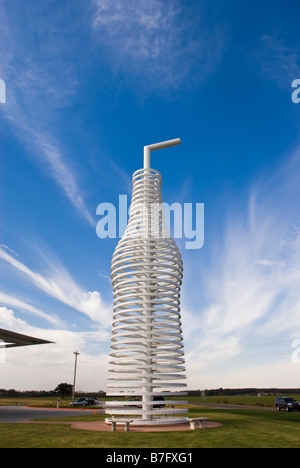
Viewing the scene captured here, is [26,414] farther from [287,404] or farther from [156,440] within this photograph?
[287,404]

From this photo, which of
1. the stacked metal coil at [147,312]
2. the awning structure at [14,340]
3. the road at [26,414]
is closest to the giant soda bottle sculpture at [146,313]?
the stacked metal coil at [147,312]

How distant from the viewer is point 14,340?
45094 millimetres

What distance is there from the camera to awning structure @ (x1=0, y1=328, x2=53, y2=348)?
40875 millimetres

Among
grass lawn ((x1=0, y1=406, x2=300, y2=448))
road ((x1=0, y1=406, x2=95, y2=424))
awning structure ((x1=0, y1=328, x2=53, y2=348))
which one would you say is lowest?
road ((x1=0, y1=406, x2=95, y2=424))

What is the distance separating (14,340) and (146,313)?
32.2 metres

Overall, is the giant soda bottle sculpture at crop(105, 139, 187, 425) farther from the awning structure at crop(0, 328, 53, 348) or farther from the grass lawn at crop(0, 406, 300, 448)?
the awning structure at crop(0, 328, 53, 348)

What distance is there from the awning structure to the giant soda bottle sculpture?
24.7 m

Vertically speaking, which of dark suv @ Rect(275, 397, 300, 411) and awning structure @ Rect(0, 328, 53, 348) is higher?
awning structure @ Rect(0, 328, 53, 348)

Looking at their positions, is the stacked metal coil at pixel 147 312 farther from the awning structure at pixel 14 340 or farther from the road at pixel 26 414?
the awning structure at pixel 14 340

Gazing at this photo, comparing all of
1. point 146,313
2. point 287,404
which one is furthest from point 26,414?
point 287,404

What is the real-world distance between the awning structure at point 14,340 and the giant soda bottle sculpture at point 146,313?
24.7m

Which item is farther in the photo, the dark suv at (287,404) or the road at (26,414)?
the dark suv at (287,404)

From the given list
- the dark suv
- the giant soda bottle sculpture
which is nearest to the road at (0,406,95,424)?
the giant soda bottle sculpture

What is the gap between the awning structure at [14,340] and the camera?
4088cm
